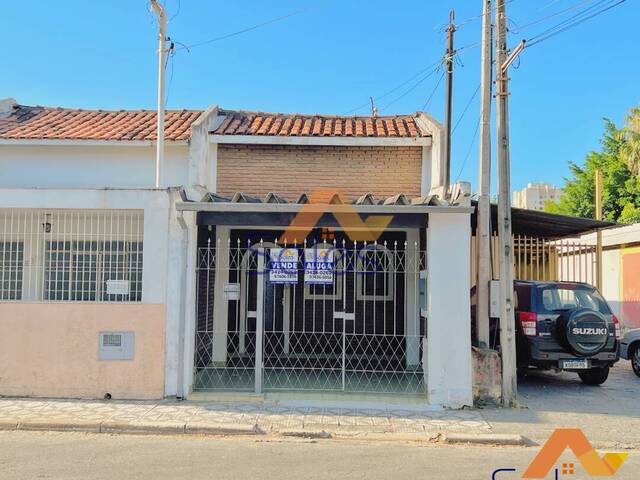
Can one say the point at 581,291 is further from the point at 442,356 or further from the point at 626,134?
the point at 626,134

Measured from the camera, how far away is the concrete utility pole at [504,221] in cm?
773

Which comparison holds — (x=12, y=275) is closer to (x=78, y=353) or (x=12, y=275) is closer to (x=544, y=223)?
(x=78, y=353)

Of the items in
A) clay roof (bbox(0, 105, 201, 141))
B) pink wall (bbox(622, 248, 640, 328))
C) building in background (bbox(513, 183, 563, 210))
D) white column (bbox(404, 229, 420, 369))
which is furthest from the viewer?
building in background (bbox(513, 183, 563, 210))

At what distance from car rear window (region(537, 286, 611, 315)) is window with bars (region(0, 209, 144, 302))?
21.1ft

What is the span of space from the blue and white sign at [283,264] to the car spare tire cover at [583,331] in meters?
4.33

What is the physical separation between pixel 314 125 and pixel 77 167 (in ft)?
14.6

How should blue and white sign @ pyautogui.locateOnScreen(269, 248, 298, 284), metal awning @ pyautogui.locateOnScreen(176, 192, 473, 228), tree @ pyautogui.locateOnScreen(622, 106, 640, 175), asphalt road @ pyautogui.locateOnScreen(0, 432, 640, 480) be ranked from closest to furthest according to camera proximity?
asphalt road @ pyautogui.locateOnScreen(0, 432, 640, 480) < metal awning @ pyautogui.locateOnScreen(176, 192, 473, 228) < blue and white sign @ pyautogui.locateOnScreen(269, 248, 298, 284) < tree @ pyautogui.locateOnScreen(622, 106, 640, 175)

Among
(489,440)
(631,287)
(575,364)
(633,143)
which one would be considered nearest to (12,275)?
(489,440)

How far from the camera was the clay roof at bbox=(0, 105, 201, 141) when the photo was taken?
969 centimetres

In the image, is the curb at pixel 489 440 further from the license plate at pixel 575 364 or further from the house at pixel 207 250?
the license plate at pixel 575 364

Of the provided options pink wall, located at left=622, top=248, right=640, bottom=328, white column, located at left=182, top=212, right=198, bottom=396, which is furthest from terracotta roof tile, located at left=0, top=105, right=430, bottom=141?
pink wall, located at left=622, top=248, right=640, bottom=328

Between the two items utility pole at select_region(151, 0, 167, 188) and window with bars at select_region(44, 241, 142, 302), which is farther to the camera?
utility pole at select_region(151, 0, 167, 188)

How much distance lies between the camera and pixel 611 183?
90.2ft

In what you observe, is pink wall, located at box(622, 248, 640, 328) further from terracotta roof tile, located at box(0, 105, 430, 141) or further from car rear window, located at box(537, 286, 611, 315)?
terracotta roof tile, located at box(0, 105, 430, 141)
